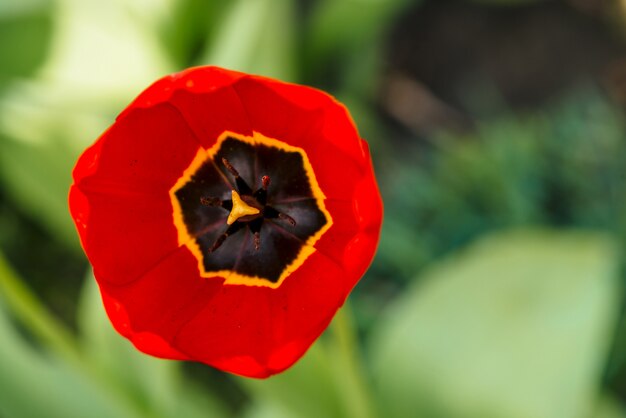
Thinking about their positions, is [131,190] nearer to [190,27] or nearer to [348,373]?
[348,373]

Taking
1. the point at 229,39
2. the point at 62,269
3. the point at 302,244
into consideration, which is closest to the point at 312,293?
the point at 302,244

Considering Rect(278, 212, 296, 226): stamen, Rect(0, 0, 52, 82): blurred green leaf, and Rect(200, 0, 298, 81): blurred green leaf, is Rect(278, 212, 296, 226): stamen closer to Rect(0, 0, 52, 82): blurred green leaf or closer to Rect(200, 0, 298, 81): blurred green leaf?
Rect(200, 0, 298, 81): blurred green leaf

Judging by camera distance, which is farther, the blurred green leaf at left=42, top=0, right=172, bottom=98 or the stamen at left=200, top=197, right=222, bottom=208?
the blurred green leaf at left=42, top=0, right=172, bottom=98

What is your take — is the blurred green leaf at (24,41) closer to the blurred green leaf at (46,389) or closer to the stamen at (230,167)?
the blurred green leaf at (46,389)

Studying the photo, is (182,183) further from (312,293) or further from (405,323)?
(405,323)

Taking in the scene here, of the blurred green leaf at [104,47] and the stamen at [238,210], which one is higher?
the stamen at [238,210]

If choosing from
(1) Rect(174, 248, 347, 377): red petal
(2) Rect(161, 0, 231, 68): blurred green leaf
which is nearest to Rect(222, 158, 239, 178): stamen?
(1) Rect(174, 248, 347, 377): red petal

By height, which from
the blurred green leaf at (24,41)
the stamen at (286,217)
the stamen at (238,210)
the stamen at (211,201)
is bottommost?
the blurred green leaf at (24,41)

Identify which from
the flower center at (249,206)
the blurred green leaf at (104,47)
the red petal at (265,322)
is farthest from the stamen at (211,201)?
the blurred green leaf at (104,47)
